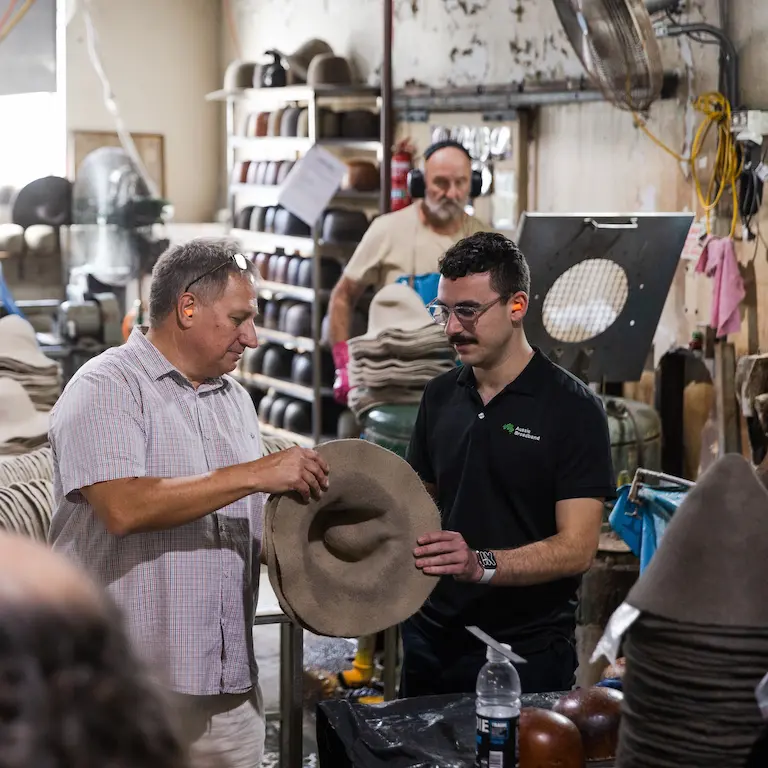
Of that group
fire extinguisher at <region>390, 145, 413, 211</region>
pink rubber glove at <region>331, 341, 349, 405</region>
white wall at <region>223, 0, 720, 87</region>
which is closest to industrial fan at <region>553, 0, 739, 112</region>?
white wall at <region>223, 0, 720, 87</region>

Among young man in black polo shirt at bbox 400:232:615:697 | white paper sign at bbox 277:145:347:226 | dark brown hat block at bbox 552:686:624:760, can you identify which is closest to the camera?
dark brown hat block at bbox 552:686:624:760

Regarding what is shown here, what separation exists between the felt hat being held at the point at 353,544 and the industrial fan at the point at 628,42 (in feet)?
8.50

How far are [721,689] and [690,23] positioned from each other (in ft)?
13.5

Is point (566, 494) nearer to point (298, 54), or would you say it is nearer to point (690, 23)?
point (690, 23)

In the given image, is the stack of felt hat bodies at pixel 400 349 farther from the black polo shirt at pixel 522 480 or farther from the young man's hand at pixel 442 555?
the young man's hand at pixel 442 555

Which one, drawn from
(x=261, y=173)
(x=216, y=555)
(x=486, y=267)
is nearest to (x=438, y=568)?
(x=216, y=555)

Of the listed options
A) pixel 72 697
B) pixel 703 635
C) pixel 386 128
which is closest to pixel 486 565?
pixel 703 635

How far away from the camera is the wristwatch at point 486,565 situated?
90.7 inches

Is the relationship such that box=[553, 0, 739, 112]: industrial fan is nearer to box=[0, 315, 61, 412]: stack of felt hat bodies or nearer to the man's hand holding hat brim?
box=[0, 315, 61, 412]: stack of felt hat bodies

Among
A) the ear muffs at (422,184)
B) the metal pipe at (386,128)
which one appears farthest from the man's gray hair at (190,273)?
the metal pipe at (386,128)

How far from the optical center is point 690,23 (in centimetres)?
497

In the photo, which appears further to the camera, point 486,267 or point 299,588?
point 486,267

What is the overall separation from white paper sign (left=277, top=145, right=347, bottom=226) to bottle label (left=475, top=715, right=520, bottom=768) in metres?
3.62

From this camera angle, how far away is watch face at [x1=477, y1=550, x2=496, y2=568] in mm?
2305
